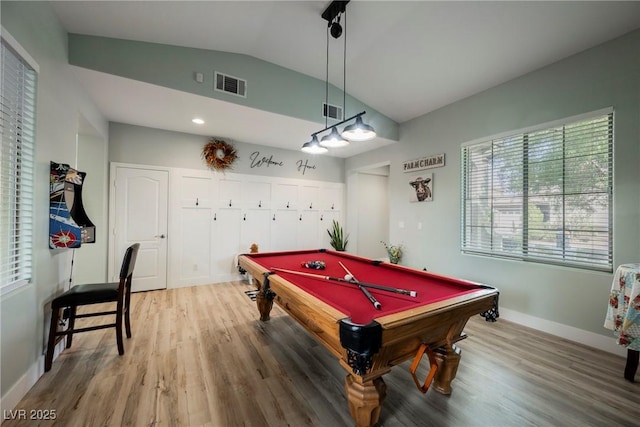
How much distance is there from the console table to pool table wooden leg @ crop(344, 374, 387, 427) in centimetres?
210

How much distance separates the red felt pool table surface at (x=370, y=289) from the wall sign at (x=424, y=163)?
225cm

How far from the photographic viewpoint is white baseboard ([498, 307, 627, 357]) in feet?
7.86

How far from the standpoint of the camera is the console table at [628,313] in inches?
75.3

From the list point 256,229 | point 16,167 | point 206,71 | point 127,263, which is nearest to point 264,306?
point 127,263

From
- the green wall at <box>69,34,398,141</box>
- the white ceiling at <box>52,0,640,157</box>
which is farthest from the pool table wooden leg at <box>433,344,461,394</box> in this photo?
the green wall at <box>69,34,398,141</box>

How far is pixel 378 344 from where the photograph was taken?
1.15m

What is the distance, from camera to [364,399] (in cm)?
129

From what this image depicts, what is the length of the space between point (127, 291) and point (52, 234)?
0.84 m

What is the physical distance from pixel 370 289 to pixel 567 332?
99.2 inches

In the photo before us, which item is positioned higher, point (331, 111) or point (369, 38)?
point (369, 38)

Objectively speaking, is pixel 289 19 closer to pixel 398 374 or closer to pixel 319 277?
pixel 319 277

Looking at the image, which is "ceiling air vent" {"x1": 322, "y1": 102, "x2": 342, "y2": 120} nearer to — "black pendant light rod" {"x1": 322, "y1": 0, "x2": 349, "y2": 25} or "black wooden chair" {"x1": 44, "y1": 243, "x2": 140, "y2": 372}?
"black pendant light rod" {"x1": 322, "y1": 0, "x2": 349, "y2": 25}

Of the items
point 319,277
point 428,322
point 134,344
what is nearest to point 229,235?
point 134,344

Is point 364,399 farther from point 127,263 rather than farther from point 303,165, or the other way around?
point 303,165
